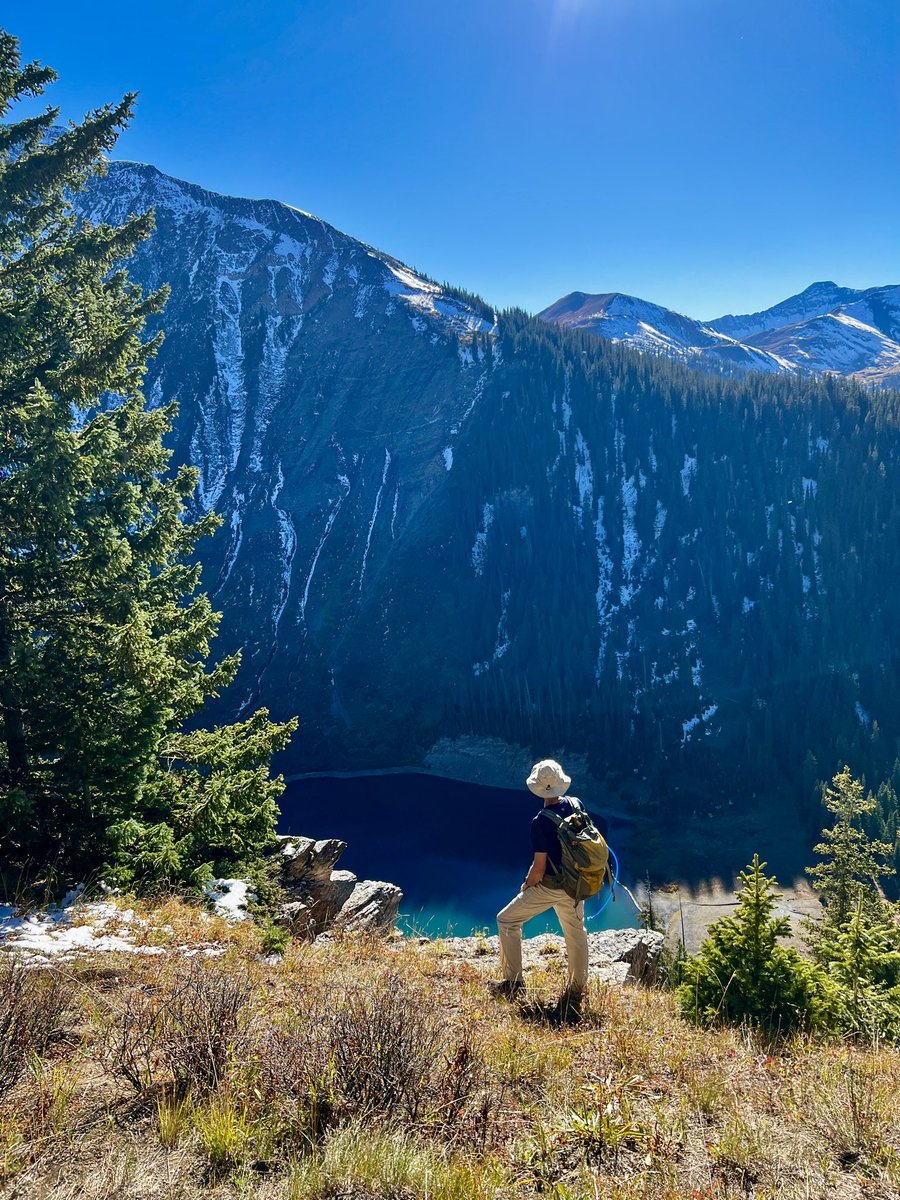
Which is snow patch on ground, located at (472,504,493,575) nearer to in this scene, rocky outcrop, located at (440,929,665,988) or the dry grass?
rocky outcrop, located at (440,929,665,988)

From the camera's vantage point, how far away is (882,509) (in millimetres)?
150000

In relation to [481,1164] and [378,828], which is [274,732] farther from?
[378,828]

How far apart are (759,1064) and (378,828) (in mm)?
100517

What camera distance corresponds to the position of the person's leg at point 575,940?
25.7 feet

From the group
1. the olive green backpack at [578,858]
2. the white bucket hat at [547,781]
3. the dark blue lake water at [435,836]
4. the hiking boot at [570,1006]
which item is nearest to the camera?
the hiking boot at [570,1006]

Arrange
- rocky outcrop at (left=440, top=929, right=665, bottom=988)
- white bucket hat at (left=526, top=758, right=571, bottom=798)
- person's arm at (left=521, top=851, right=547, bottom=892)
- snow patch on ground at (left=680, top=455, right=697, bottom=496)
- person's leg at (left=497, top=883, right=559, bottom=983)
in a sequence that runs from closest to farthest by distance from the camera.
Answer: person's arm at (left=521, top=851, right=547, bottom=892), white bucket hat at (left=526, top=758, right=571, bottom=798), person's leg at (left=497, top=883, right=559, bottom=983), rocky outcrop at (left=440, top=929, right=665, bottom=988), snow patch on ground at (left=680, top=455, right=697, bottom=496)

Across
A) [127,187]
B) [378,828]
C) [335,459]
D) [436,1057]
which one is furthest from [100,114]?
[127,187]

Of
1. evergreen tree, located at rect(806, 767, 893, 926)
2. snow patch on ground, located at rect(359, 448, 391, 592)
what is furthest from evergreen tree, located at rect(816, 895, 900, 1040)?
snow patch on ground, located at rect(359, 448, 391, 592)

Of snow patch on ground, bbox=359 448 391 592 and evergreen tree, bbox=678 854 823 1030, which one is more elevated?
snow patch on ground, bbox=359 448 391 592

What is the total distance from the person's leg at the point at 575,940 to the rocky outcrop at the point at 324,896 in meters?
5.64

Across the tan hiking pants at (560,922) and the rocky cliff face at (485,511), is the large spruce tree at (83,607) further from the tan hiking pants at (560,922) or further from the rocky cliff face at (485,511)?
the rocky cliff face at (485,511)

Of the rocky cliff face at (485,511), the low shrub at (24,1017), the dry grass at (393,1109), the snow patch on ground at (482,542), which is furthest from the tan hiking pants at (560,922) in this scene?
the snow patch on ground at (482,542)

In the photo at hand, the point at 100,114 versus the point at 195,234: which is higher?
the point at 195,234

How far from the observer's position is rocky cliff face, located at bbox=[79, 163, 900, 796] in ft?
452
